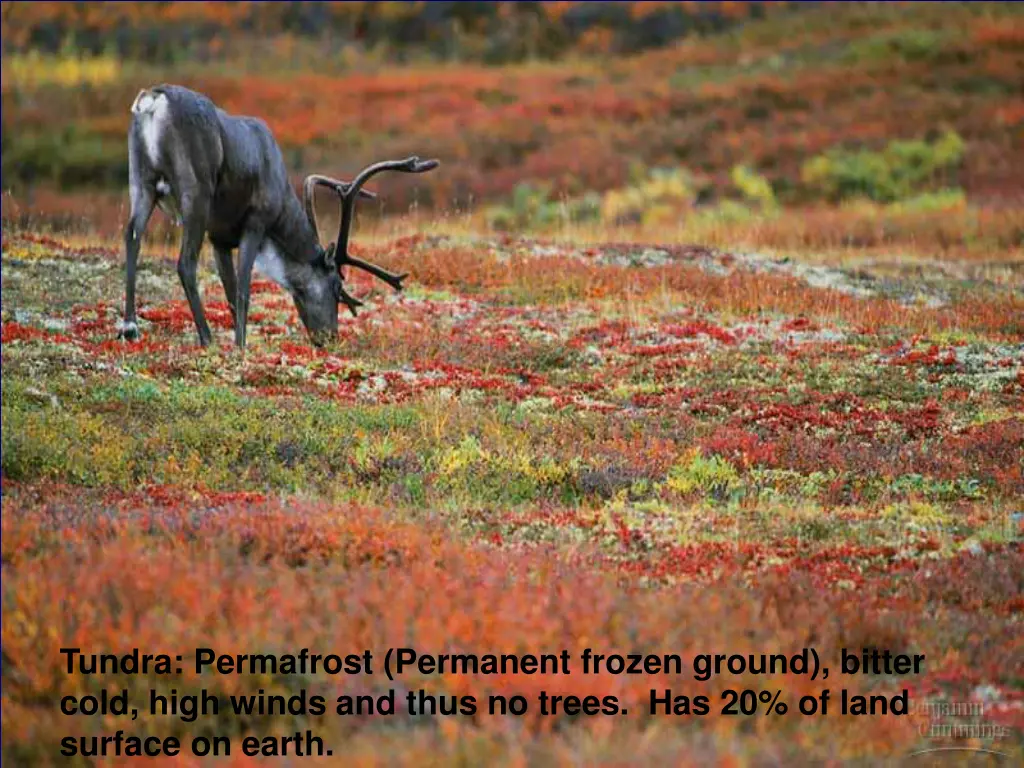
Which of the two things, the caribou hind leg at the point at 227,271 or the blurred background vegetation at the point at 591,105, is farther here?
the blurred background vegetation at the point at 591,105

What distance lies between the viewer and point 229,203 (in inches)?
679

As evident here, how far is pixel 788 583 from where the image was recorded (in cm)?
898

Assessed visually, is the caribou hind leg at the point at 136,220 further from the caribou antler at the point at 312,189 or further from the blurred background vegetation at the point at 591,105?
the blurred background vegetation at the point at 591,105

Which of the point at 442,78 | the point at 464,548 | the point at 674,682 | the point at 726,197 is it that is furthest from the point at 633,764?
the point at 442,78

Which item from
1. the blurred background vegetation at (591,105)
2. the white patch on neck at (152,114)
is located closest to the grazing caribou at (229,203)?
the white patch on neck at (152,114)

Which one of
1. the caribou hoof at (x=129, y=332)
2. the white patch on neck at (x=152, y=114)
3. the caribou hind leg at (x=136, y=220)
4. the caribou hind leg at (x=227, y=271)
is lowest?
the caribou hoof at (x=129, y=332)

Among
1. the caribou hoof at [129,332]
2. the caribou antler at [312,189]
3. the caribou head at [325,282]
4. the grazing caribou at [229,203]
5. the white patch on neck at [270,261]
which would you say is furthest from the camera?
the caribou head at [325,282]

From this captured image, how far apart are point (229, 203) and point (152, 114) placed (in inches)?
65.0

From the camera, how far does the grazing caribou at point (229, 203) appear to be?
632 inches

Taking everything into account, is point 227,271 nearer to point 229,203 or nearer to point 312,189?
point 229,203

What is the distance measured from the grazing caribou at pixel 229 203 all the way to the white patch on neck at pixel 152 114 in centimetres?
1

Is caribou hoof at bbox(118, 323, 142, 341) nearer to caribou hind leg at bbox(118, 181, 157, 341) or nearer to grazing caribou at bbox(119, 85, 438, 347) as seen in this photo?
grazing caribou at bbox(119, 85, 438, 347)

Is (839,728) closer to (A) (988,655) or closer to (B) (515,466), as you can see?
(A) (988,655)

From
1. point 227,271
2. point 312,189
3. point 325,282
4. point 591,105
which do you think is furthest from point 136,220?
point 591,105
